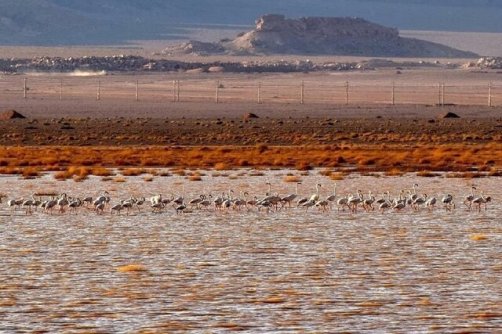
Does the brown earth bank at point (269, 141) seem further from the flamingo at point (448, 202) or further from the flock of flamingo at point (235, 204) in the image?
the flock of flamingo at point (235, 204)

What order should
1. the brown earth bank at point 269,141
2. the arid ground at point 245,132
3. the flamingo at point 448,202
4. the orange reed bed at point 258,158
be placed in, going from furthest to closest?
1. the arid ground at point 245,132
2. the brown earth bank at point 269,141
3. the orange reed bed at point 258,158
4. the flamingo at point 448,202

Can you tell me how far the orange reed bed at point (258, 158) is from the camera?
41.4 m

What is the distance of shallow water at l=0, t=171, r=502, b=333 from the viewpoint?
15.5 metres

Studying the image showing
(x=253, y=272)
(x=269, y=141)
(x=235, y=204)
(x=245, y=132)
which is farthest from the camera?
(x=245, y=132)

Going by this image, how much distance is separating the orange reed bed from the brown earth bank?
31 millimetres

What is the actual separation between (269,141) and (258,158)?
42.7 feet

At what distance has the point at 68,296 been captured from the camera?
1686 centimetres

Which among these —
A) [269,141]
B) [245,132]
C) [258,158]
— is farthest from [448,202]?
[245,132]

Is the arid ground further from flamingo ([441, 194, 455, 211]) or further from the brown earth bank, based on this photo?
flamingo ([441, 194, 455, 211])

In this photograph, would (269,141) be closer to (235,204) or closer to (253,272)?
(235,204)

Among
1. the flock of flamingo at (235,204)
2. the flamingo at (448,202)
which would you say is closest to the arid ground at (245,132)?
the flamingo at (448,202)

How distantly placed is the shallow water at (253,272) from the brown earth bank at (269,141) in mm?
14014

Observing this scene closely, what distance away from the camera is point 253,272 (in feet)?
61.4

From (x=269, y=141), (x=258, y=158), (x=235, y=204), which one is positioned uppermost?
(x=235, y=204)
